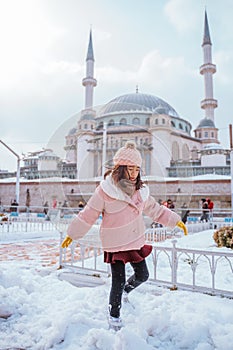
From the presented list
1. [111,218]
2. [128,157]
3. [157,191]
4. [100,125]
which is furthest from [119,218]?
[100,125]

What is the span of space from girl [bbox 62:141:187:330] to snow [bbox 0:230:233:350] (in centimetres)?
22

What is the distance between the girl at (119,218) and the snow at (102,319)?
0.71 ft

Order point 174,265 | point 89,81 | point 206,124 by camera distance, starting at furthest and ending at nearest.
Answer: point 206,124
point 89,81
point 174,265

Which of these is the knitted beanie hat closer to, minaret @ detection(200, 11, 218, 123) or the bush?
the bush

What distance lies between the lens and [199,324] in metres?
1.99

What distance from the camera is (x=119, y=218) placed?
6.19ft

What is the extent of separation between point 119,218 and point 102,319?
2.77 feet

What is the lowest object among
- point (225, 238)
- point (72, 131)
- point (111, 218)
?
point (225, 238)

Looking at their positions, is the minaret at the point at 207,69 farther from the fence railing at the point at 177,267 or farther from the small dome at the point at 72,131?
the small dome at the point at 72,131

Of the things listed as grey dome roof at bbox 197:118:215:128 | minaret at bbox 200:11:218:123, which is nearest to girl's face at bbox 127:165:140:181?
minaret at bbox 200:11:218:123

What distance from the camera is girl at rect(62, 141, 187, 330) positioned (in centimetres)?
188

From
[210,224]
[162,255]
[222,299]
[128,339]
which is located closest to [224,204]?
[210,224]

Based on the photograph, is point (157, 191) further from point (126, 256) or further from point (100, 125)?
point (100, 125)

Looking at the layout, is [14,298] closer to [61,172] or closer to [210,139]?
[61,172]
